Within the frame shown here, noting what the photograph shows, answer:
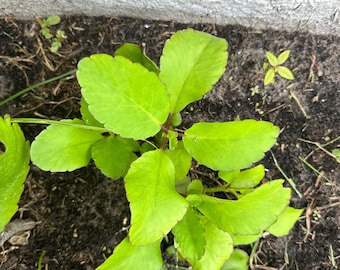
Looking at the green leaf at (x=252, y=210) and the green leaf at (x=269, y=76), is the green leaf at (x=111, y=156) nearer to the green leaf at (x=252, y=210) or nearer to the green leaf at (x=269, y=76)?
the green leaf at (x=252, y=210)

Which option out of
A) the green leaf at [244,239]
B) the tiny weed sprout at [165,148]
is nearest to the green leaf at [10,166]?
the tiny weed sprout at [165,148]

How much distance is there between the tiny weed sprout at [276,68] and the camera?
51.9 inches

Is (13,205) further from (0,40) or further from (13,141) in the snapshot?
(0,40)

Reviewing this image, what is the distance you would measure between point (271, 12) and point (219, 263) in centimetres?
61

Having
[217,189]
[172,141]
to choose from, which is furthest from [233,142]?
[217,189]

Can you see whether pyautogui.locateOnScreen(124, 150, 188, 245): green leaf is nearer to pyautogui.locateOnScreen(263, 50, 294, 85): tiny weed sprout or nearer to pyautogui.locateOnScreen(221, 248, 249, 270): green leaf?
pyautogui.locateOnScreen(221, 248, 249, 270): green leaf

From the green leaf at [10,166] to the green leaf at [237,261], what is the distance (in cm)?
52

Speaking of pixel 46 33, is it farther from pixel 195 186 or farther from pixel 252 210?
pixel 252 210

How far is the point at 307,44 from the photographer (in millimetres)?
1345

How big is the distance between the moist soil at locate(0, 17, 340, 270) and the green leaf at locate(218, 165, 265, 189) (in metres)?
0.14

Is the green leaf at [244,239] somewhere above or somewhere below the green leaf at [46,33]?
below

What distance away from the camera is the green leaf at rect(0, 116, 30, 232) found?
100 centimetres

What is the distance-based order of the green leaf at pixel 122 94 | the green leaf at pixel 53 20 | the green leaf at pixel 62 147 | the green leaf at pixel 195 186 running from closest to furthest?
the green leaf at pixel 122 94, the green leaf at pixel 62 147, the green leaf at pixel 195 186, the green leaf at pixel 53 20

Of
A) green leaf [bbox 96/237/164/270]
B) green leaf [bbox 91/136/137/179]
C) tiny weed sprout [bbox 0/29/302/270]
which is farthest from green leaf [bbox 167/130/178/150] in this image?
green leaf [bbox 96/237/164/270]
